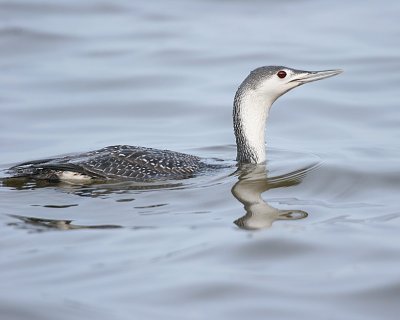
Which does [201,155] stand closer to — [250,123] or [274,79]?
[250,123]

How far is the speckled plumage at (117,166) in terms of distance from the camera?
1042cm

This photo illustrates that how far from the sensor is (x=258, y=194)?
10.5 meters

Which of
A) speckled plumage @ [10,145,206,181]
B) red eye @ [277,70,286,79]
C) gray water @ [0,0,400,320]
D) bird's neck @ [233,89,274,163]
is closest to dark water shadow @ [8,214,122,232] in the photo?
gray water @ [0,0,400,320]

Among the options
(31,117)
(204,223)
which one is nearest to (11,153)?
(31,117)

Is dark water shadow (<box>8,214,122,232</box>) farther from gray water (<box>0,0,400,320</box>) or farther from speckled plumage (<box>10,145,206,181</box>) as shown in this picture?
speckled plumage (<box>10,145,206,181</box>)

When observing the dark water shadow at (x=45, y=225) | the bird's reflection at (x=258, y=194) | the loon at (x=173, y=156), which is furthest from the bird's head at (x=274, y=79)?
the dark water shadow at (x=45, y=225)

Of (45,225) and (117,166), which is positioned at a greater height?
(117,166)

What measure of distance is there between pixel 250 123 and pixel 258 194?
1.11 meters

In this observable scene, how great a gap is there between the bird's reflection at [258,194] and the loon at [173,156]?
1.10 ft

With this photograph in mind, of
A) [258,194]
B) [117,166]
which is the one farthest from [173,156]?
[258,194]

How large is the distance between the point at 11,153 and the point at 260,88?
2752 mm
